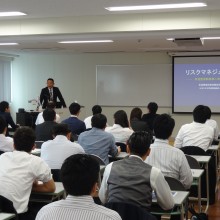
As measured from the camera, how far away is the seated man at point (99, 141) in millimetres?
5055

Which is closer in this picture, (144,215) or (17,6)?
(144,215)

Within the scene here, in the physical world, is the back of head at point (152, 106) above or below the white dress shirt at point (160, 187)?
above

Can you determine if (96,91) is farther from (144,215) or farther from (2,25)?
(144,215)

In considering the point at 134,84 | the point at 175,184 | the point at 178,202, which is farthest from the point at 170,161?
the point at 134,84

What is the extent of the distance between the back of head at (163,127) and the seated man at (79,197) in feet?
5.93

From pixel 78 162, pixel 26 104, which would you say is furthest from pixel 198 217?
pixel 26 104

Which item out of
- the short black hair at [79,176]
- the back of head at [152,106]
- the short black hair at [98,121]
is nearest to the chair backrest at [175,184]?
the short black hair at [79,176]

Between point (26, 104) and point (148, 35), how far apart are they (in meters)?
6.96

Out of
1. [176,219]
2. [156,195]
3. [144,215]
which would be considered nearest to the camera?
[144,215]

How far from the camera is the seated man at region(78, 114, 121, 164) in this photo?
505 centimetres

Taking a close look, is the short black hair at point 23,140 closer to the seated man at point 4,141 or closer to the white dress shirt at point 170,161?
the white dress shirt at point 170,161

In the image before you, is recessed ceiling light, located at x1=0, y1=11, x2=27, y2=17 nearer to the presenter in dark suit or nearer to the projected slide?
the presenter in dark suit

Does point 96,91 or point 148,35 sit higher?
point 148,35

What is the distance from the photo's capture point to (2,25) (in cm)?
780
